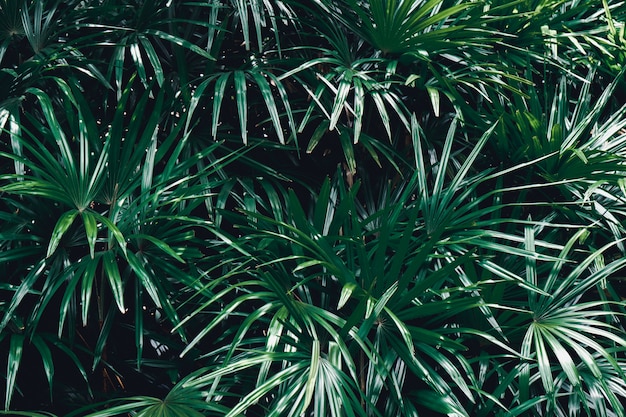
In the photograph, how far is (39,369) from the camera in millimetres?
1625

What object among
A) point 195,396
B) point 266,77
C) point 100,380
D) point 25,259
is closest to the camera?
point 195,396

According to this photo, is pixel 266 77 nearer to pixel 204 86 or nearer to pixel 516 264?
pixel 204 86

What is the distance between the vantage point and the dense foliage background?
53.6 inches

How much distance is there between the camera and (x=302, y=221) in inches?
56.1

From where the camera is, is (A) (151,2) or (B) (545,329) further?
(A) (151,2)

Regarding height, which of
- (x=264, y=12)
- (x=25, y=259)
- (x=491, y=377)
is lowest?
(x=491, y=377)

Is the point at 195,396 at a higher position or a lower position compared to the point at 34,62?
lower

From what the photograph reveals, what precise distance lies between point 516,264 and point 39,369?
3.75 ft

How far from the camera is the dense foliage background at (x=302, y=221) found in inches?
53.6

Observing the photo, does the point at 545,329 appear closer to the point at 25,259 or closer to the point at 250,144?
the point at 250,144

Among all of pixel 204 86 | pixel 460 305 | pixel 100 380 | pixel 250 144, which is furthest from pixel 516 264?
pixel 100 380

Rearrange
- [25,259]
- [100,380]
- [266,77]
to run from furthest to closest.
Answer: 1. [266,77]
2. [100,380]
3. [25,259]

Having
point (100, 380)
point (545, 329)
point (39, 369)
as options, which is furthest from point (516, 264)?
point (39, 369)

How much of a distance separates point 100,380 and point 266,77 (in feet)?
2.81
